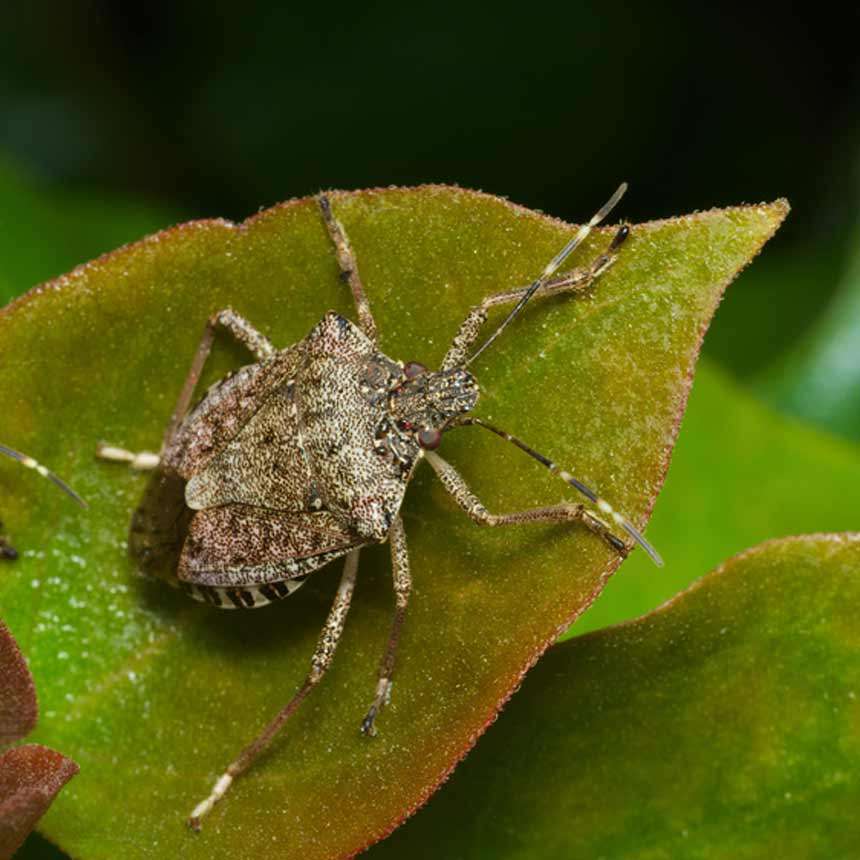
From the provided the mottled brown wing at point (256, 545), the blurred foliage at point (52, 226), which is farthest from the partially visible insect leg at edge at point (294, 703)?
the blurred foliage at point (52, 226)

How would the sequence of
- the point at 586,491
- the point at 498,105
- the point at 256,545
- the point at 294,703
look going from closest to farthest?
the point at 586,491
the point at 294,703
the point at 256,545
the point at 498,105

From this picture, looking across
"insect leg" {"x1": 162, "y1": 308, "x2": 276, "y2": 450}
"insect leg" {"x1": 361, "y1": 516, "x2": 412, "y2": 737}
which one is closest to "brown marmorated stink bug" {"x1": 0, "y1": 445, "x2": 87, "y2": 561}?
"insect leg" {"x1": 162, "y1": 308, "x2": 276, "y2": 450}

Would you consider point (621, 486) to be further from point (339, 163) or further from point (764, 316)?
point (339, 163)

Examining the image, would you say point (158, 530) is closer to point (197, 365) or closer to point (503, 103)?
point (197, 365)

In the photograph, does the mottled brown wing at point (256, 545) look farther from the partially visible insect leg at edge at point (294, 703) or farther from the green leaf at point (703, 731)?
the green leaf at point (703, 731)

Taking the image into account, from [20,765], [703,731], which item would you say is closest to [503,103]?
[703,731]

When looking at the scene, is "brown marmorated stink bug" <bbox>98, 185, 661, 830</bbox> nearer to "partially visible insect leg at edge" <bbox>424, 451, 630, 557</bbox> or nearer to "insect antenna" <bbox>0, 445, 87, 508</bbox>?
"partially visible insect leg at edge" <bbox>424, 451, 630, 557</bbox>
